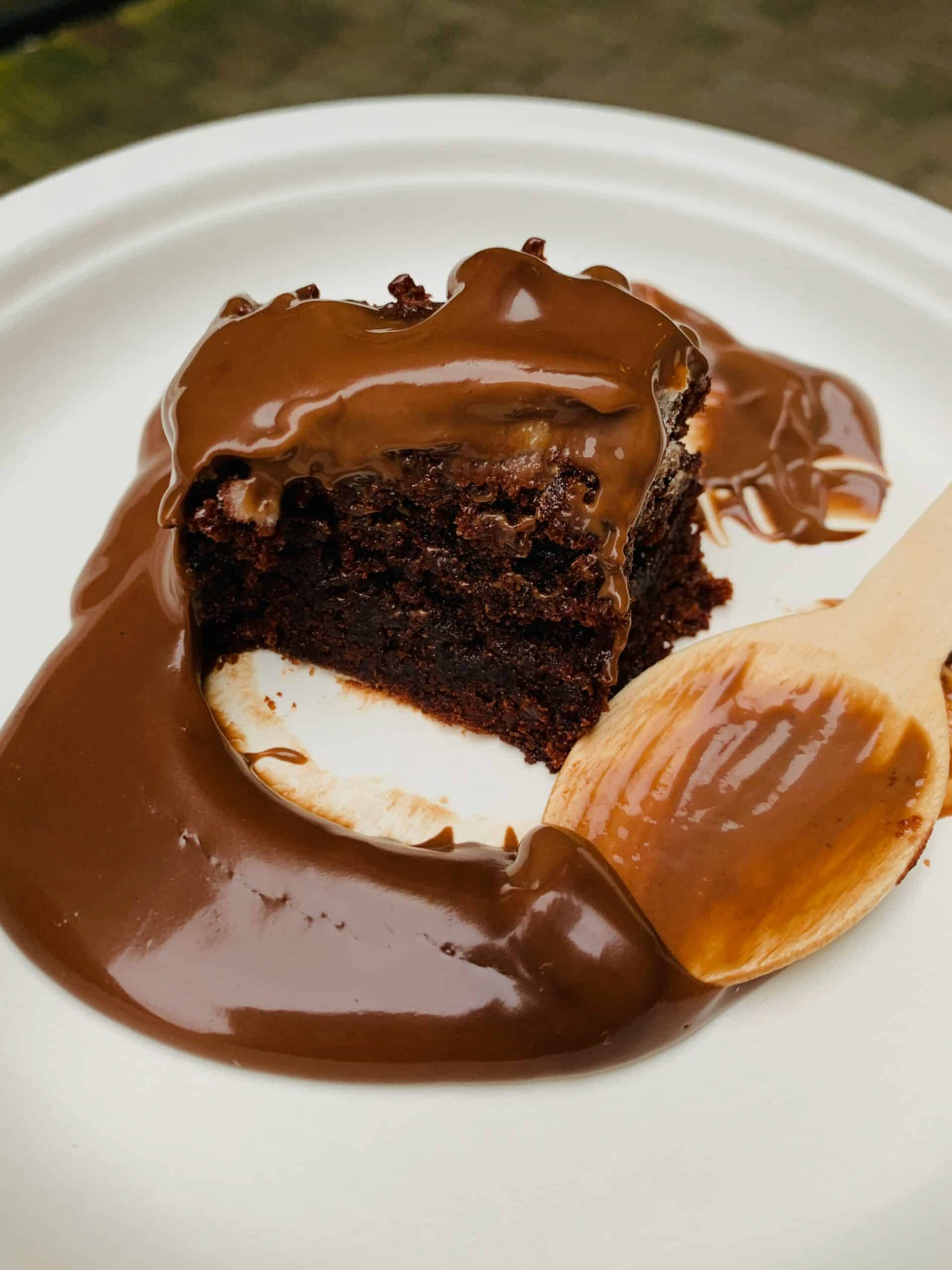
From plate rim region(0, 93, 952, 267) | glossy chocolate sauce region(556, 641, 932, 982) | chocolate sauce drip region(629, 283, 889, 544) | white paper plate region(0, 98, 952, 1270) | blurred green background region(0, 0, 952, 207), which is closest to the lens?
white paper plate region(0, 98, 952, 1270)

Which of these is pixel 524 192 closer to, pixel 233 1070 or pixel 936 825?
pixel 936 825

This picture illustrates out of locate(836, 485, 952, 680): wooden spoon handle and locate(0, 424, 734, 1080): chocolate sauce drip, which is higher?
locate(836, 485, 952, 680): wooden spoon handle

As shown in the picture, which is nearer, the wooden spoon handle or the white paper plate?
the white paper plate

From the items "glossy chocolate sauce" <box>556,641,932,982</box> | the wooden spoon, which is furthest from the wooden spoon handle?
"glossy chocolate sauce" <box>556,641,932,982</box>

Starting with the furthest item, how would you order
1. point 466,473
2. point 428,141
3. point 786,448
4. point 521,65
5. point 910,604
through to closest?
point 521,65 → point 428,141 → point 786,448 → point 910,604 → point 466,473

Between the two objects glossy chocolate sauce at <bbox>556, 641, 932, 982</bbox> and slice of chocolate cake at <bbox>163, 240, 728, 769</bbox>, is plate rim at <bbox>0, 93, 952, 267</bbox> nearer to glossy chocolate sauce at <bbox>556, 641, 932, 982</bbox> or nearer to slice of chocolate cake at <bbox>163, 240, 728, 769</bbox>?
slice of chocolate cake at <bbox>163, 240, 728, 769</bbox>

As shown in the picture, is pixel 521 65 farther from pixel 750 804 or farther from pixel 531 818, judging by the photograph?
pixel 750 804

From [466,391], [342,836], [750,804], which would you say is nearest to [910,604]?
[750,804]
